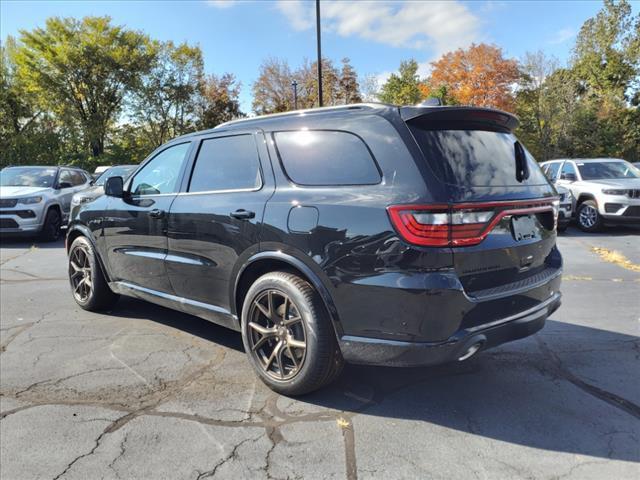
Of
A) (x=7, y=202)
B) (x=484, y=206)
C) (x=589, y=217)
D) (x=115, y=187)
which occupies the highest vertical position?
(x=115, y=187)

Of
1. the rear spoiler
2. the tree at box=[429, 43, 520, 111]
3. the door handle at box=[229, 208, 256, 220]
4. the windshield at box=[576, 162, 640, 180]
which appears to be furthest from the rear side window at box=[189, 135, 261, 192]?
the tree at box=[429, 43, 520, 111]

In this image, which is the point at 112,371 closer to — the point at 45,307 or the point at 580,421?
the point at 45,307

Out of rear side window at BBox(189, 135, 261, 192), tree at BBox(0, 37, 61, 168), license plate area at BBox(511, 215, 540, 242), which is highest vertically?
tree at BBox(0, 37, 61, 168)

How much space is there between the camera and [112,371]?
3.69 metres

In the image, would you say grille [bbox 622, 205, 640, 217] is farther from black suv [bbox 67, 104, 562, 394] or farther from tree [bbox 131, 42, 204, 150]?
tree [bbox 131, 42, 204, 150]

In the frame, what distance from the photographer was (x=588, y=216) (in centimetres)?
1148

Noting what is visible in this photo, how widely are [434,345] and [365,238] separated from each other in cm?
68

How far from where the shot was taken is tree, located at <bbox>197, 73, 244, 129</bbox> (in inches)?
1441

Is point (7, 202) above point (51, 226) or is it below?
above

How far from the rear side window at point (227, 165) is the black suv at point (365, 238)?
0.04 ft

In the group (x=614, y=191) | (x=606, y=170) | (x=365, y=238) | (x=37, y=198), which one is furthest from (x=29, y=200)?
(x=606, y=170)

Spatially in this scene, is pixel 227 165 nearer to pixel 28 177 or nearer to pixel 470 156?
pixel 470 156

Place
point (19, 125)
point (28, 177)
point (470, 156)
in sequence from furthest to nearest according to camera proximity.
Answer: point (19, 125)
point (28, 177)
point (470, 156)

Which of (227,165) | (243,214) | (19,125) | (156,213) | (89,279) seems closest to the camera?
(243,214)
